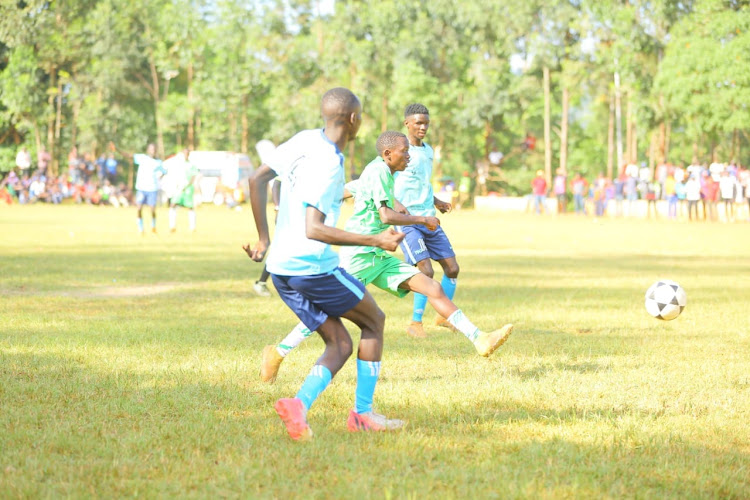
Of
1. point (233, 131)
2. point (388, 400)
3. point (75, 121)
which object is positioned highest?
point (75, 121)

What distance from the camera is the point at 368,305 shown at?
211 inches

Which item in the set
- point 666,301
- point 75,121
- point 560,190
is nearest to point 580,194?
point 560,190

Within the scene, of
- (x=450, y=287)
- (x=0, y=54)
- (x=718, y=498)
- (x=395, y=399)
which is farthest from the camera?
(x=0, y=54)

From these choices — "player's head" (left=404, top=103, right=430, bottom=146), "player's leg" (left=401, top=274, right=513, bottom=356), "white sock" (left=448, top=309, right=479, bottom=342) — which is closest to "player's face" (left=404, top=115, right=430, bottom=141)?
"player's head" (left=404, top=103, right=430, bottom=146)

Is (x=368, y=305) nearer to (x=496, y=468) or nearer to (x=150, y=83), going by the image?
(x=496, y=468)

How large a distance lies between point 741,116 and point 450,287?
3263cm

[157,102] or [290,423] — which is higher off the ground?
[157,102]

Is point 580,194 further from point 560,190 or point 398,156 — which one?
point 398,156

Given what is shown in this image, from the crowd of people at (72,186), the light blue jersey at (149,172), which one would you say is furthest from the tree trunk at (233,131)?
the light blue jersey at (149,172)

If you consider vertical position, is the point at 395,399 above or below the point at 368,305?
below

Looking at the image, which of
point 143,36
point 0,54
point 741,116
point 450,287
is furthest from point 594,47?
point 450,287

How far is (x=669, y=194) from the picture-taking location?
39.4 m

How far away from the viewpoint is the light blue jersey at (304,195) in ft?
16.4

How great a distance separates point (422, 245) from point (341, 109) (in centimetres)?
386
